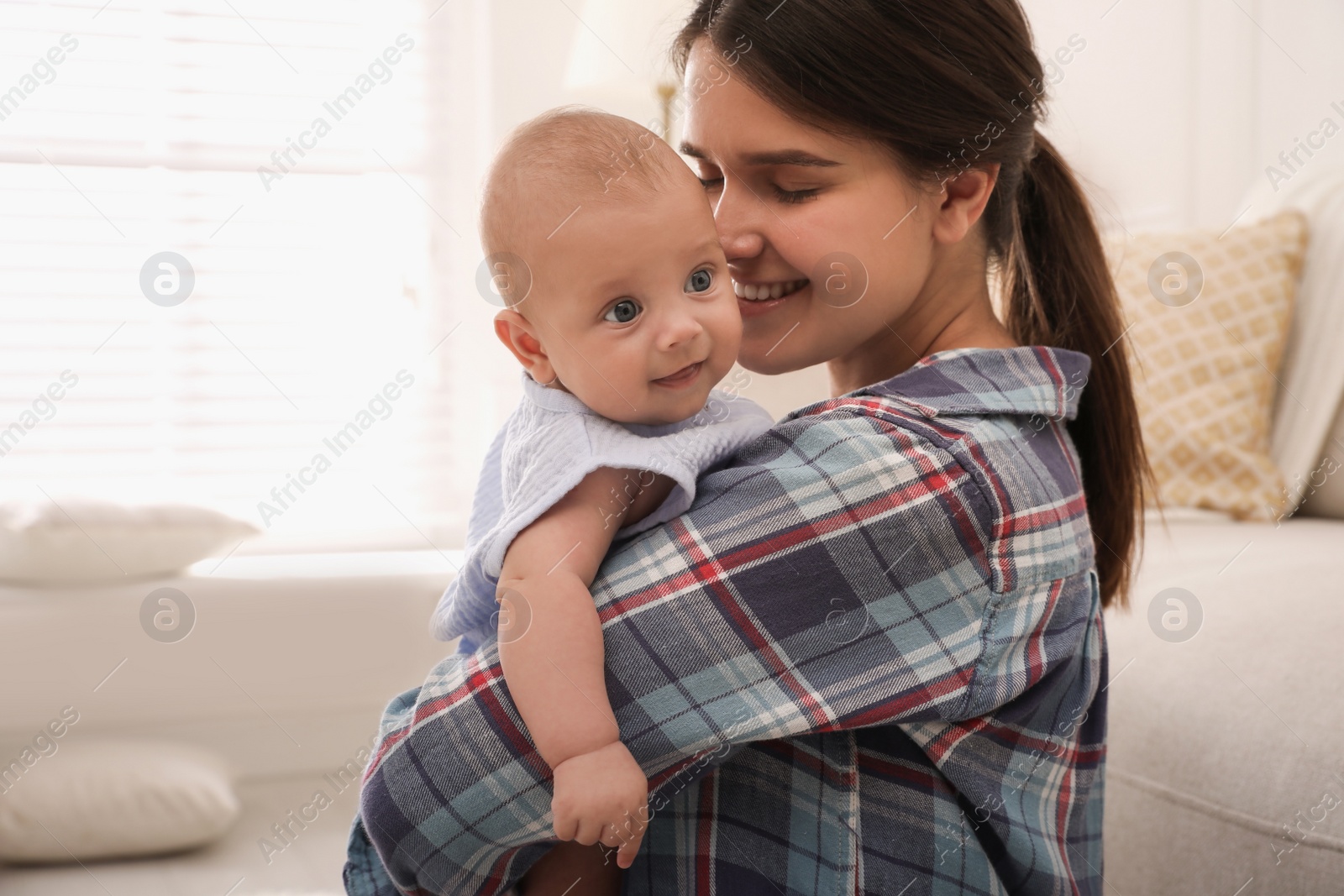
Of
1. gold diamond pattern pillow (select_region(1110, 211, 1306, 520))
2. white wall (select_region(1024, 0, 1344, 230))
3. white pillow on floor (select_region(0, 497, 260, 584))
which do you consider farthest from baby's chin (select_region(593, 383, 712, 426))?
white wall (select_region(1024, 0, 1344, 230))

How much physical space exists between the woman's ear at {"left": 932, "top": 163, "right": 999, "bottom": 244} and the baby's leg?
617 mm

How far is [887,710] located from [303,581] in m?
1.55

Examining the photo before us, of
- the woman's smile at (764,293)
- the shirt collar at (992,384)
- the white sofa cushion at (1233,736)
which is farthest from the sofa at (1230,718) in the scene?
the woman's smile at (764,293)

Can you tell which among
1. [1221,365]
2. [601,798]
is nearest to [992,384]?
[601,798]

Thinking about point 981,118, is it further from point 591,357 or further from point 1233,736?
point 1233,736

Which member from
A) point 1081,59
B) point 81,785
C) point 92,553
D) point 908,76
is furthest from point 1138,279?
point 81,785

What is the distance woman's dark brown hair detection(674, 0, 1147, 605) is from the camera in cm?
86

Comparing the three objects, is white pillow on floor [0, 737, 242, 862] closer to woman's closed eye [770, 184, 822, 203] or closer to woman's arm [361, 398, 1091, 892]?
woman's arm [361, 398, 1091, 892]

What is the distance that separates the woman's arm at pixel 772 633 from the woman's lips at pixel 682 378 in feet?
0.29

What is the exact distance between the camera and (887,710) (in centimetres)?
71

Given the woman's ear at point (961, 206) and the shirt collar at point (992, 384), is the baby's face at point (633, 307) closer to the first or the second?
the shirt collar at point (992, 384)

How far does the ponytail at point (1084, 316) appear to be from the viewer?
41.6 inches

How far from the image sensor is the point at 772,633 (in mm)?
702

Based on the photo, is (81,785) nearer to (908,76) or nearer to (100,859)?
(100,859)
